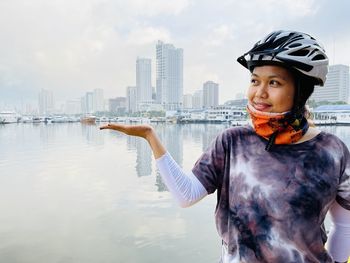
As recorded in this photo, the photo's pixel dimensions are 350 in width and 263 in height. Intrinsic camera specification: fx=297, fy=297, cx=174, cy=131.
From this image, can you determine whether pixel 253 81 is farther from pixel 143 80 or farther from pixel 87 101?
pixel 143 80

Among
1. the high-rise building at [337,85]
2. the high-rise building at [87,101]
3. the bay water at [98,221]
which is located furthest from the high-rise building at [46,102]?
the bay water at [98,221]

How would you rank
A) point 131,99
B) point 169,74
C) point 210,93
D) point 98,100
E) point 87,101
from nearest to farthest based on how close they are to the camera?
1. point 87,101
2. point 210,93
3. point 169,74
4. point 131,99
5. point 98,100

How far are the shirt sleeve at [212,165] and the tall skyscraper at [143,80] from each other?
4960 inches

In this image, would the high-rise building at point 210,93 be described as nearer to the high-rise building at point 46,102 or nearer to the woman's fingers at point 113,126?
the high-rise building at point 46,102

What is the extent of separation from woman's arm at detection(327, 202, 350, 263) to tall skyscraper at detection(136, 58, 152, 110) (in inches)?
4961

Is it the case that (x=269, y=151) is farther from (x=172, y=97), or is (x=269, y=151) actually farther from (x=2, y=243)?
(x=172, y=97)

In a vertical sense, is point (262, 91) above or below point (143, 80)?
below

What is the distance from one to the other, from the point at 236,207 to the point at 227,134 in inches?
11.0

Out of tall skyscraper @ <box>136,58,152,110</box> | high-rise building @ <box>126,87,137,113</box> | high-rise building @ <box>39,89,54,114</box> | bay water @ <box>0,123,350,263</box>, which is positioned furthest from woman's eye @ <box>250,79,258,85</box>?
high-rise building @ <box>39,89,54,114</box>

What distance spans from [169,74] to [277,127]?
126 m

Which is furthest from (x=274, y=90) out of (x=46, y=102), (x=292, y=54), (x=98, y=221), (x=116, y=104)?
(x=46, y=102)

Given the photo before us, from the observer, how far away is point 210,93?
409ft

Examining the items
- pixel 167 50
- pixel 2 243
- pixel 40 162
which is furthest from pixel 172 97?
pixel 2 243

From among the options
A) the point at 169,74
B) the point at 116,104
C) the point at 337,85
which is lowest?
the point at 116,104
